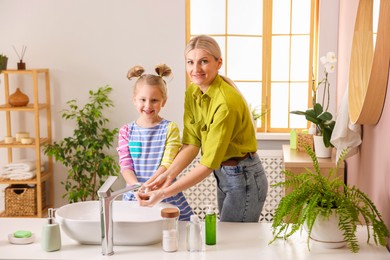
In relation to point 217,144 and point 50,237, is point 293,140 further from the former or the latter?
point 50,237

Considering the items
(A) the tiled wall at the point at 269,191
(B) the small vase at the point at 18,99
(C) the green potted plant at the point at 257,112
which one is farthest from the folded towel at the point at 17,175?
(C) the green potted plant at the point at 257,112

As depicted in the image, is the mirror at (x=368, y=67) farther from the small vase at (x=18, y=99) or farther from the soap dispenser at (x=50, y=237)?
the small vase at (x=18, y=99)

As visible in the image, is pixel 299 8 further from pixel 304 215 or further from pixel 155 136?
pixel 304 215

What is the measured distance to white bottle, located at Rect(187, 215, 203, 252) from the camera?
186cm

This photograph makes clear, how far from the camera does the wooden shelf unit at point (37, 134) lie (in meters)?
4.27

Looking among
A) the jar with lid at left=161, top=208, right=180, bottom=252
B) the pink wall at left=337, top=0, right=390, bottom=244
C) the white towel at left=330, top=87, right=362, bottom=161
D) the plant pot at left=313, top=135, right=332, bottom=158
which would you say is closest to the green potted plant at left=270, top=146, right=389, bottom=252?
the pink wall at left=337, top=0, right=390, bottom=244

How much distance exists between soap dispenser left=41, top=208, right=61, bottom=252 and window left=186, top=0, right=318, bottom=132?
113 inches

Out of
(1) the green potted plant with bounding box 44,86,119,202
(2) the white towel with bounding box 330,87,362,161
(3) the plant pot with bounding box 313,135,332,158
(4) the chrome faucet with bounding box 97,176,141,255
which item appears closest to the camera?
(4) the chrome faucet with bounding box 97,176,141,255

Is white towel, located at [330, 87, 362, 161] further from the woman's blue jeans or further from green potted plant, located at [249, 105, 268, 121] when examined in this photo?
green potted plant, located at [249, 105, 268, 121]

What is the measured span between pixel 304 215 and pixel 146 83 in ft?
3.16

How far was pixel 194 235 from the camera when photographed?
6.10ft

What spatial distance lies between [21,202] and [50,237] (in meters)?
2.66

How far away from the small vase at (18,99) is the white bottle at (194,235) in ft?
9.32

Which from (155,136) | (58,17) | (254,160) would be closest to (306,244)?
(254,160)
